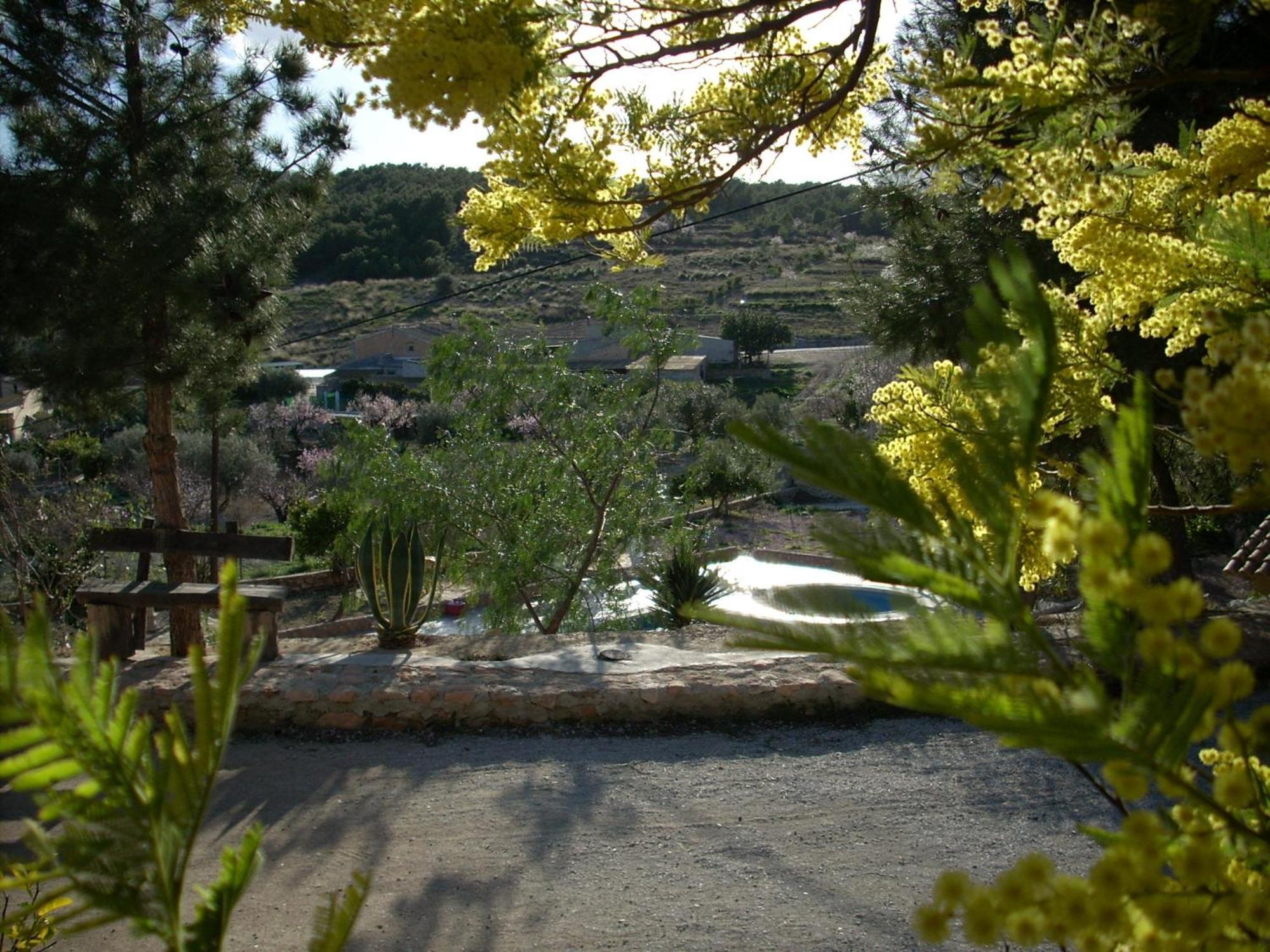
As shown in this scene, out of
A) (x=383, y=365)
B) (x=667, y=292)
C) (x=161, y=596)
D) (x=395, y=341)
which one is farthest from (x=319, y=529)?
(x=667, y=292)

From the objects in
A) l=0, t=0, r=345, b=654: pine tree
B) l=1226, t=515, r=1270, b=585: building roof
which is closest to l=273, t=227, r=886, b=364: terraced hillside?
l=0, t=0, r=345, b=654: pine tree

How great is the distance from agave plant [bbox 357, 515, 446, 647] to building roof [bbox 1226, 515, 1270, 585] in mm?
4982

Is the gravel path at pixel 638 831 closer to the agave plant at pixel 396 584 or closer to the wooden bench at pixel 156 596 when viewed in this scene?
the wooden bench at pixel 156 596

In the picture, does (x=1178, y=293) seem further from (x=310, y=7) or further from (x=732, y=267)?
(x=732, y=267)

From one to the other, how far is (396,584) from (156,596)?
1.52 meters

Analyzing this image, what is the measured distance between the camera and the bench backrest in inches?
290

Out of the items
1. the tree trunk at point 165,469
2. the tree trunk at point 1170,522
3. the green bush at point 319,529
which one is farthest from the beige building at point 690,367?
the tree trunk at point 165,469

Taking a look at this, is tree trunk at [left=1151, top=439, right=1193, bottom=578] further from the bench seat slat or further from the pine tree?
the pine tree

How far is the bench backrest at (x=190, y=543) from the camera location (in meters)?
7.36

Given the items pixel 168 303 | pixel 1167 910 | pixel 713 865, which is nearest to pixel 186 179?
pixel 168 303

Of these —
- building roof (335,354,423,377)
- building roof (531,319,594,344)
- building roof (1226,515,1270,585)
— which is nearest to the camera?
building roof (1226,515,1270,585)

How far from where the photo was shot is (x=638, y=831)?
4.30 meters

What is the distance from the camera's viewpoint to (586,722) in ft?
18.6

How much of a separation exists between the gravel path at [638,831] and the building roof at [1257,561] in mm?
1222
